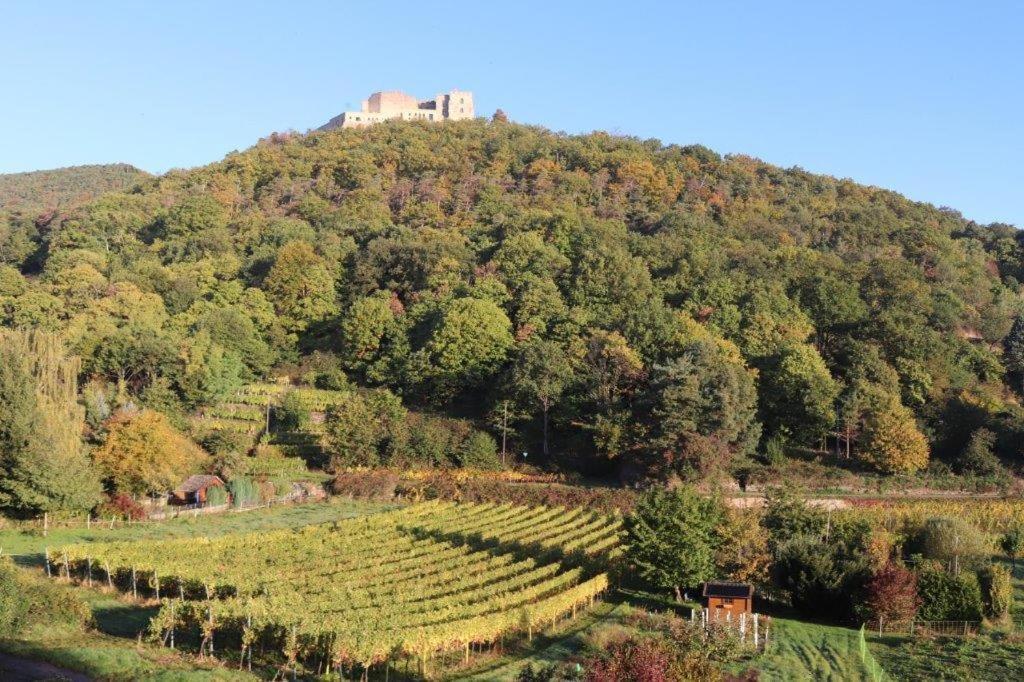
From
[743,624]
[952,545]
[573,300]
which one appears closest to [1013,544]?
→ [952,545]

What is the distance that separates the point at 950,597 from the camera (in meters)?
23.7

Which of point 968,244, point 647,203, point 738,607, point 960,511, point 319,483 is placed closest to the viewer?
point 738,607

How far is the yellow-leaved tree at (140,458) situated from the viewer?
37.1 meters

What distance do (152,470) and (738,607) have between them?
24440mm

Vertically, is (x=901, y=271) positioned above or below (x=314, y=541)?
above

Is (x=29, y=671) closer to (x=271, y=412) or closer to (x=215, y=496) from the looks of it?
(x=215, y=496)

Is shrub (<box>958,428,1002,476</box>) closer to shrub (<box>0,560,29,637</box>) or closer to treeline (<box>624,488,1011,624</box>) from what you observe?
treeline (<box>624,488,1011,624</box>)

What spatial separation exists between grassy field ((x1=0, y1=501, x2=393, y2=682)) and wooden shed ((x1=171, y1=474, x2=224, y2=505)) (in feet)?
15.2

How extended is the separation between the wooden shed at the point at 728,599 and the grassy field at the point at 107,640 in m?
11.5

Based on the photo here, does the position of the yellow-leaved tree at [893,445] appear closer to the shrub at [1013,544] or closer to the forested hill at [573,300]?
Result: the forested hill at [573,300]

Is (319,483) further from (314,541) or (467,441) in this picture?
(314,541)

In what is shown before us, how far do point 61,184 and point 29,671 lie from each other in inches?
4904

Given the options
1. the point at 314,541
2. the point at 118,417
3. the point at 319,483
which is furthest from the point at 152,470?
the point at 314,541

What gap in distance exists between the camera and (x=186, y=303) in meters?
62.5
